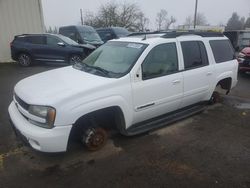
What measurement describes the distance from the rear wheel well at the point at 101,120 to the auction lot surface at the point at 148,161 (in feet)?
1.00

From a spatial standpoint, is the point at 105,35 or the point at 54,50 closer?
the point at 54,50

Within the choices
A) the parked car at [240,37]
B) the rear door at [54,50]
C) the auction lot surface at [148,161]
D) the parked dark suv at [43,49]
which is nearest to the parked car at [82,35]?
the parked dark suv at [43,49]

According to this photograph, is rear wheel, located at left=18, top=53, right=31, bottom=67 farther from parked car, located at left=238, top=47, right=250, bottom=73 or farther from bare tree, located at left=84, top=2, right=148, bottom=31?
bare tree, located at left=84, top=2, right=148, bottom=31

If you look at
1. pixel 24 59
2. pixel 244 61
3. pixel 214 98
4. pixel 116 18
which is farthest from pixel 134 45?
pixel 116 18

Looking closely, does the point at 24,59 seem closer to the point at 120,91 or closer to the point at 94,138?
the point at 94,138

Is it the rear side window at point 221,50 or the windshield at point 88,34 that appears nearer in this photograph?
the rear side window at point 221,50

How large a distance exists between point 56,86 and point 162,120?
205 centimetres

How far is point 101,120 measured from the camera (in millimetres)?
4406

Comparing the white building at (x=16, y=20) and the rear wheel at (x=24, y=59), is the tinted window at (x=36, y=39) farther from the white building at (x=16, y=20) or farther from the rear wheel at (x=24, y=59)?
the white building at (x=16, y=20)

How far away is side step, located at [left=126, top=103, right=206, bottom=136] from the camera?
4.45 metres

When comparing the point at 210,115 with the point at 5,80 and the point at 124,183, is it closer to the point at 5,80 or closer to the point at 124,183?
the point at 124,183

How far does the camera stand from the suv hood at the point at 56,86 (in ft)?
11.7

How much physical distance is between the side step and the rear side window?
3.79 ft

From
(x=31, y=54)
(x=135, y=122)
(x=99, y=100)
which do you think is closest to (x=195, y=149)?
(x=135, y=122)
